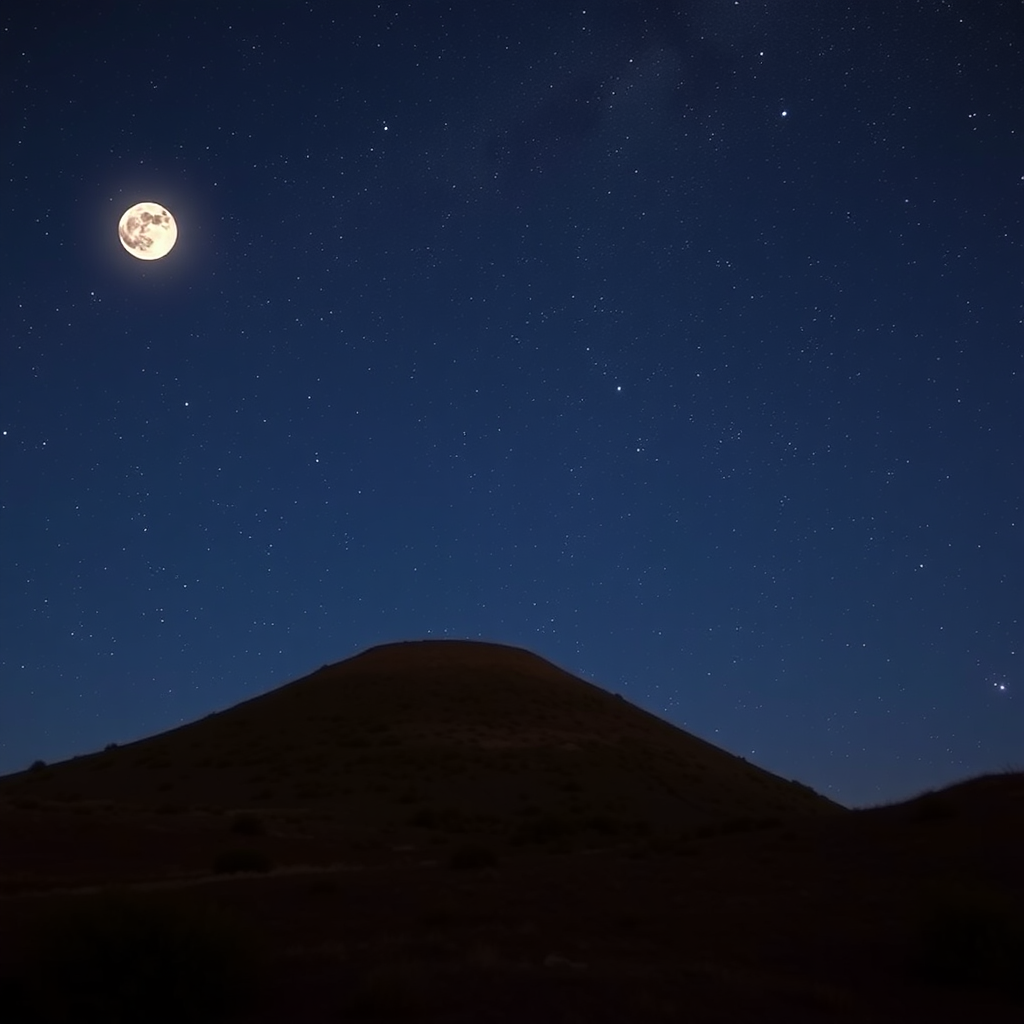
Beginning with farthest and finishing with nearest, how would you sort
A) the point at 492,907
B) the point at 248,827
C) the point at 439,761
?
the point at 439,761, the point at 248,827, the point at 492,907

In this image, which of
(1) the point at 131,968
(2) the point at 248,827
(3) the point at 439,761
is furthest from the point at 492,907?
(3) the point at 439,761

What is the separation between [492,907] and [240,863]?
1180cm

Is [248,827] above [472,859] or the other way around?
above

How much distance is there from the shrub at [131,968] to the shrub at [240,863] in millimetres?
16305

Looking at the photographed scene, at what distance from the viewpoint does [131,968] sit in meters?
11.4

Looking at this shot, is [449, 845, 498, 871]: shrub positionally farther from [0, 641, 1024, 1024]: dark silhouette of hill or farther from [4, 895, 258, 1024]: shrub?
[4, 895, 258, 1024]: shrub

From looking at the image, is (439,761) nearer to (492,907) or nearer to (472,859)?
(472,859)

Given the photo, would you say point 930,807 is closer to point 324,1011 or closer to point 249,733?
point 324,1011

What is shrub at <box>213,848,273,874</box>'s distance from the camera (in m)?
28.4

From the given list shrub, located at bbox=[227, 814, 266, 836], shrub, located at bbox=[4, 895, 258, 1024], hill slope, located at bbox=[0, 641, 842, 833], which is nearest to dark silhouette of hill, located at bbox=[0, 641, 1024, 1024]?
shrub, located at bbox=[4, 895, 258, 1024]

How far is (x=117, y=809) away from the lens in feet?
147

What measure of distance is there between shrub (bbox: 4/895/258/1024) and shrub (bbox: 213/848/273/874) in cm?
Answer: 1631

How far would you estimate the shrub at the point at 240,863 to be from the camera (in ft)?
93.2

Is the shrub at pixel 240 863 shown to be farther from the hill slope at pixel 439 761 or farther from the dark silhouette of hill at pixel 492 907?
the hill slope at pixel 439 761
